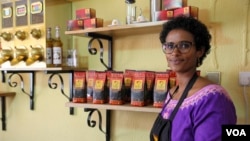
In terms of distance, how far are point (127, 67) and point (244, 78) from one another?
701 millimetres

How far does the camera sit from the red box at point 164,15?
128 cm

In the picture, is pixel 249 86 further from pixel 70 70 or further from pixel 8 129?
pixel 8 129

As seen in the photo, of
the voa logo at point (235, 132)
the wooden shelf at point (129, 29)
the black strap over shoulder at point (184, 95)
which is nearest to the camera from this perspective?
the voa logo at point (235, 132)

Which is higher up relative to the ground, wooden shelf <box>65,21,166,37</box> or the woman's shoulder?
wooden shelf <box>65,21,166,37</box>

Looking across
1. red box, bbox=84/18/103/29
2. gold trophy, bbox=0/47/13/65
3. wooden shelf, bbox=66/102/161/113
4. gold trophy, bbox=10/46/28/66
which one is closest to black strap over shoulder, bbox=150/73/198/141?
wooden shelf, bbox=66/102/161/113

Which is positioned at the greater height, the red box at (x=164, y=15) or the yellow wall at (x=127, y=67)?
the red box at (x=164, y=15)

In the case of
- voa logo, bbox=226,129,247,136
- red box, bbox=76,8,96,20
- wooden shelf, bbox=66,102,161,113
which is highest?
red box, bbox=76,8,96,20

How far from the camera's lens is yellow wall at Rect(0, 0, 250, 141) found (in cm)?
132

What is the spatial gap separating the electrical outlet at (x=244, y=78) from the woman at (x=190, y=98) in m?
0.38

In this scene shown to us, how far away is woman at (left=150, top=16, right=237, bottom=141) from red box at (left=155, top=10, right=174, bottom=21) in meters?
0.24

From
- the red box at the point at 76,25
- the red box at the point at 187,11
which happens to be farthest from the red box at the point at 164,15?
the red box at the point at 76,25

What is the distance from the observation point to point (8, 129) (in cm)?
229

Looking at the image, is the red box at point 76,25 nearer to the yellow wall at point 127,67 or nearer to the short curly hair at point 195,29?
the yellow wall at point 127,67

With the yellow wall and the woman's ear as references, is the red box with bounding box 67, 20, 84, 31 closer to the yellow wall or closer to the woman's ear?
the yellow wall
